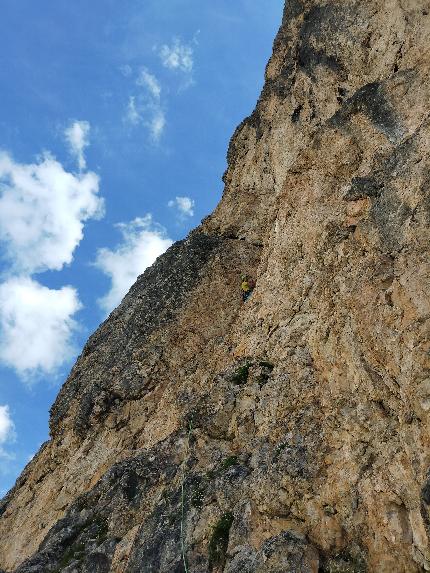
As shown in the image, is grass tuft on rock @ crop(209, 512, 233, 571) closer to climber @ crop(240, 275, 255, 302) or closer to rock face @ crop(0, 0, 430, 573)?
rock face @ crop(0, 0, 430, 573)

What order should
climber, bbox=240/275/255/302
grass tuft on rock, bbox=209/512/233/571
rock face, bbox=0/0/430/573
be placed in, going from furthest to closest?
1. climber, bbox=240/275/255/302
2. grass tuft on rock, bbox=209/512/233/571
3. rock face, bbox=0/0/430/573

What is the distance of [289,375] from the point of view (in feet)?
49.5

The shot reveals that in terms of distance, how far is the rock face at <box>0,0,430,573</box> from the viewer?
37.2 feet

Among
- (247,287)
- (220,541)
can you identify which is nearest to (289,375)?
(220,541)

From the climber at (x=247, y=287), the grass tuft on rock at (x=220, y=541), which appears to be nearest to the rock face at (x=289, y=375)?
the grass tuft on rock at (x=220, y=541)

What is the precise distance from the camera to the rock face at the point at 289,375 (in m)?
11.3

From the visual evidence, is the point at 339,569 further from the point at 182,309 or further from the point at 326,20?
the point at 326,20

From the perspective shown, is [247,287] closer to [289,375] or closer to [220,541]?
[289,375]

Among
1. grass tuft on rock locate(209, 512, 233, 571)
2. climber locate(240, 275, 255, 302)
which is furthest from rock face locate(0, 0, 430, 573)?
climber locate(240, 275, 255, 302)

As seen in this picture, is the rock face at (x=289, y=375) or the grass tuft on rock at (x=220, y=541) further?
the grass tuft on rock at (x=220, y=541)

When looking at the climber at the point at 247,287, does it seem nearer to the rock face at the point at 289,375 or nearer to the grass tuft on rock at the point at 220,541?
the rock face at the point at 289,375

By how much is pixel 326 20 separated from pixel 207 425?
20.4m

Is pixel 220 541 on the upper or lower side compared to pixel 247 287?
lower

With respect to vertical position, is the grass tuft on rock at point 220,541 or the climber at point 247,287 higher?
the climber at point 247,287
